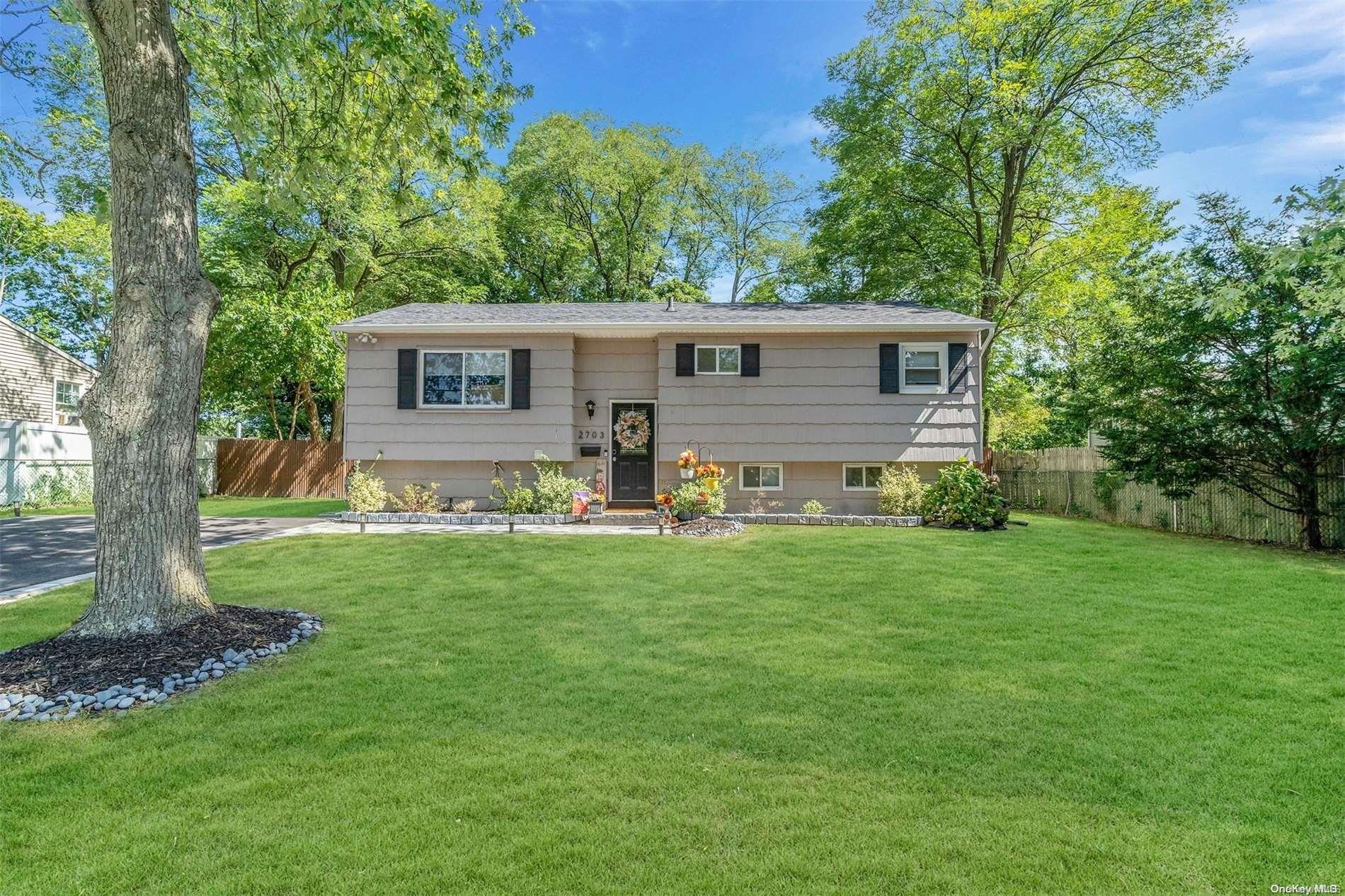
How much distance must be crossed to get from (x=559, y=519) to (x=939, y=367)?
7730 millimetres

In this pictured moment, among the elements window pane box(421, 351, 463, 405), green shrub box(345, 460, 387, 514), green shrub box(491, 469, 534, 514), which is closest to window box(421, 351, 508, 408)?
window pane box(421, 351, 463, 405)

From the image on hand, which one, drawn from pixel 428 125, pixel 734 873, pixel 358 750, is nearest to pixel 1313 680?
pixel 734 873

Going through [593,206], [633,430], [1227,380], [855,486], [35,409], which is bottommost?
[855,486]

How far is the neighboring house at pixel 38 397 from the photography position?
14.6m

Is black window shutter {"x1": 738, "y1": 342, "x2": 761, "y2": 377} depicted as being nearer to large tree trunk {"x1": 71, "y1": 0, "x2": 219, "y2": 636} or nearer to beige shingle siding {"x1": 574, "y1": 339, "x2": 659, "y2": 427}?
beige shingle siding {"x1": 574, "y1": 339, "x2": 659, "y2": 427}

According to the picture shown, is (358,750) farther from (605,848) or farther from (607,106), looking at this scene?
(607,106)

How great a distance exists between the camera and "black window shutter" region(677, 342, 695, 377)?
11.9 m

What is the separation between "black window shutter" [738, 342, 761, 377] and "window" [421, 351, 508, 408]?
4570 millimetres

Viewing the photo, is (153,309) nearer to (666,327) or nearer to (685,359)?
(666,327)

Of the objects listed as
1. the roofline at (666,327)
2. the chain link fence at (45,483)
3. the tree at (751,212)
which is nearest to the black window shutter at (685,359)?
the roofline at (666,327)

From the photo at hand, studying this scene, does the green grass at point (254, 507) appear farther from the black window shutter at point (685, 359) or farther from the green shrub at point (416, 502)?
the black window shutter at point (685, 359)

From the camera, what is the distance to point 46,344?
18.6 m

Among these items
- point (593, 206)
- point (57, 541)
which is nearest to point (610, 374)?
point (57, 541)

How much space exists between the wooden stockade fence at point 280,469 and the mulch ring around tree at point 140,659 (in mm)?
14883
